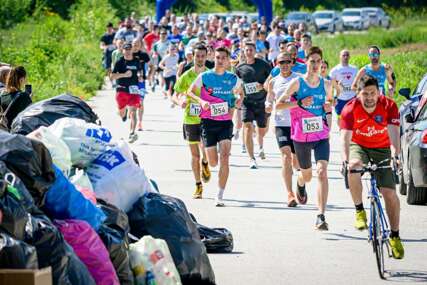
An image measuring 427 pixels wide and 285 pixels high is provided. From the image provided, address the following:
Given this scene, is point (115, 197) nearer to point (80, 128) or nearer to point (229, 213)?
point (80, 128)

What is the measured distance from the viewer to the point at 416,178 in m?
14.8

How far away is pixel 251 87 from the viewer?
19.8 m

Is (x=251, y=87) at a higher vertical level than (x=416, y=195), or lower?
higher

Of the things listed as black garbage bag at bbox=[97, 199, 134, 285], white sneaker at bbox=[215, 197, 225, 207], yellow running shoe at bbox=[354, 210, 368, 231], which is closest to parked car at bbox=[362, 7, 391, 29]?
white sneaker at bbox=[215, 197, 225, 207]

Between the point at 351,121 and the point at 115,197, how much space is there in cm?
308

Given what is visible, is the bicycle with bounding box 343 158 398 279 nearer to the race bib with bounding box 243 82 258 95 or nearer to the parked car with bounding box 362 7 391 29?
the race bib with bounding box 243 82 258 95

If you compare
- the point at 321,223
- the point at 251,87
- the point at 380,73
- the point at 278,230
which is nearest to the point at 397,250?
the point at 321,223

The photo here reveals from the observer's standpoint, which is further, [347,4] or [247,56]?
[347,4]

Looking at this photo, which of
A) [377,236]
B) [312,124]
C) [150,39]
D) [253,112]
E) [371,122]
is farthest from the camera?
[150,39]

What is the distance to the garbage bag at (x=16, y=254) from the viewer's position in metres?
7.13

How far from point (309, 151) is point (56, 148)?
556cm

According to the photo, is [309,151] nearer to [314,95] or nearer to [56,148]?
[314,95]

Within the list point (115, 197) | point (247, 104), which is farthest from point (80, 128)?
point (247, 104)

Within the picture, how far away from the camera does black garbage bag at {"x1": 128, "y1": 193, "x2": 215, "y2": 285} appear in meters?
9.73
